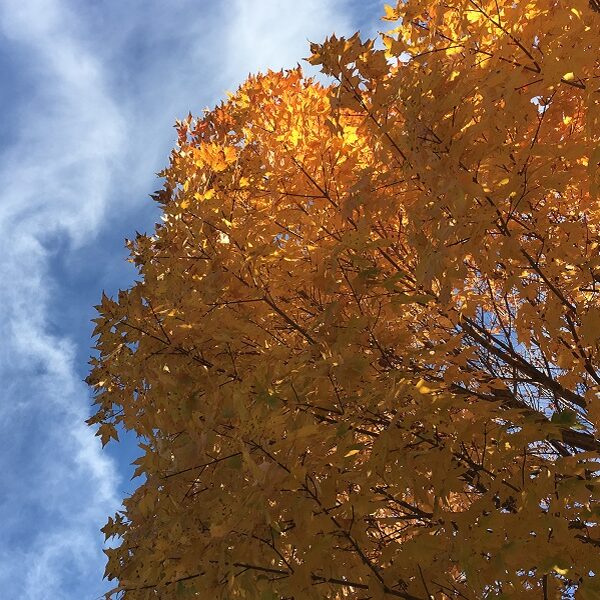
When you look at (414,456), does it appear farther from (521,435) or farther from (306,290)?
(306,290)

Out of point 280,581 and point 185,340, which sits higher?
point 185,340

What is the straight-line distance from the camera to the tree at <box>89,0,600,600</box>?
1963 mm

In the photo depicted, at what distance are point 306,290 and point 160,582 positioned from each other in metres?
1.71

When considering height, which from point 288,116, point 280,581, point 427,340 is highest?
point 288,116

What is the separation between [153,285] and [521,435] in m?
2.16

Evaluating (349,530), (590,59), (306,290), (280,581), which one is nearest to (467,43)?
(590,59)

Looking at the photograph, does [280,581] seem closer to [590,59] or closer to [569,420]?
[569,420]

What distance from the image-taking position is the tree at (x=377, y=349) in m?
1.96

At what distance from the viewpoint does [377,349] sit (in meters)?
2.90

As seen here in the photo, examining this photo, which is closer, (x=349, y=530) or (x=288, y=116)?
(x=349, y=530)

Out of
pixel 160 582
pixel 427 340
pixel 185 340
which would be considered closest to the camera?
pixel 160 582

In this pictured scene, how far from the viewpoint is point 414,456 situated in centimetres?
215

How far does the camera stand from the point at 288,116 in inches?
143

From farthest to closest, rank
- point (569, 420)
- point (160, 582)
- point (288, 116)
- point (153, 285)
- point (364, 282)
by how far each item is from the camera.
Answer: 1. point (288, 116)
2. point (153, 285)
3. point (364, 282)
4. point (160, 582)
5. point (569, 420)
